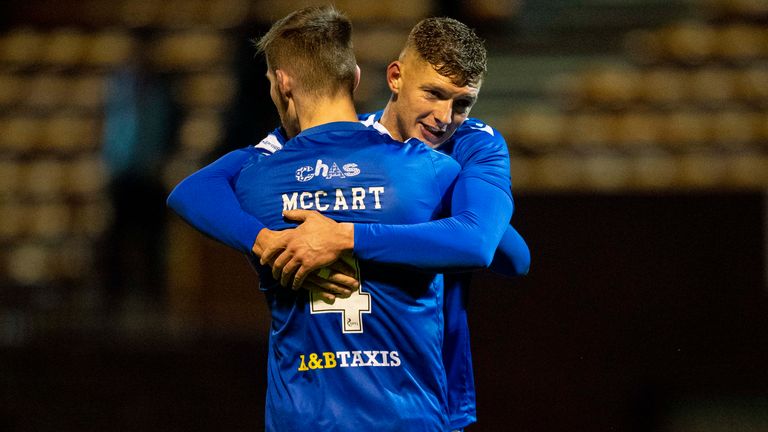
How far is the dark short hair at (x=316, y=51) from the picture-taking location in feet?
7.99

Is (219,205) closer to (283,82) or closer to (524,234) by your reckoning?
(283,82)

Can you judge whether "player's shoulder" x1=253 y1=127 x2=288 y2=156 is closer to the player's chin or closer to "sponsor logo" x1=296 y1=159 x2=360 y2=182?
"sponsor logo" x1=296 y1=159 x2=360 y2=182

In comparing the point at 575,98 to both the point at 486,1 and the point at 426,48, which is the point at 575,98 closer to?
the point at 486,1

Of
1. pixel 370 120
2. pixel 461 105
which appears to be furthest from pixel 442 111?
pixel 370 120

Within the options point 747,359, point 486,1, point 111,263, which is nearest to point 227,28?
point 486,1

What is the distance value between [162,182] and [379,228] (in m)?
4.05

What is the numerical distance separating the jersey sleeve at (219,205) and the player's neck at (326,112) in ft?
0.58

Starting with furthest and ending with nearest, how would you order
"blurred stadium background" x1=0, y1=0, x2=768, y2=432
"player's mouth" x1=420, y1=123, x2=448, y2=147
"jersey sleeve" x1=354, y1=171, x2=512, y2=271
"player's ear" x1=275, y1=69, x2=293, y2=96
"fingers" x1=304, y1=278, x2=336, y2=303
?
"blurred stadium background" x1=0, y1=0, x2=768, y2=432 → "player's mouth" x1=420, y1=123, x2=448, y2=147 → "player's ear" x1=275, y1=69, x2=293, y2=96 → "fingers" x1=304, y1=278, x2=336, y2=303 → "jersey sleeve" x1=354, y1=171, x2=512, y2=271

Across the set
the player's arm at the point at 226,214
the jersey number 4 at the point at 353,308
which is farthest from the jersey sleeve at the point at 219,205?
the jersey number 4 at the point at 353,308

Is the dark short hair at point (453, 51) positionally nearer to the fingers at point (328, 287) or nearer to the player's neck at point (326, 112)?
the player's neck at point (326, 112)

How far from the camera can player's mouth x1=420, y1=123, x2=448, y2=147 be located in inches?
102

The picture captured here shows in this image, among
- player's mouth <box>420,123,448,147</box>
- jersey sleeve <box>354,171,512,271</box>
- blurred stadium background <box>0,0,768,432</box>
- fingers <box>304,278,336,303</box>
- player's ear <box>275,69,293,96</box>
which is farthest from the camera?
blurred stadium background <box>0,0,768,432</box>

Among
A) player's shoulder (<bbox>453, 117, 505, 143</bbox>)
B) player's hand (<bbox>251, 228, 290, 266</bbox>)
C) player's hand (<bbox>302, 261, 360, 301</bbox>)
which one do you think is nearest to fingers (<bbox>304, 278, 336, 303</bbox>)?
player's hand (<bbox>302, 261, 360, 301</bbox>)

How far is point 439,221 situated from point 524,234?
111 inches
